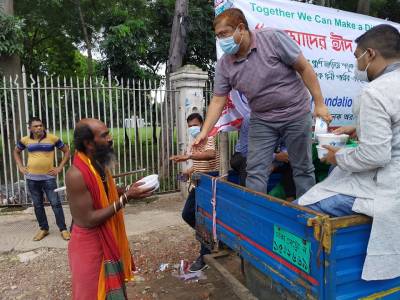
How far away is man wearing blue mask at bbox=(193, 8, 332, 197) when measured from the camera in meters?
2.46

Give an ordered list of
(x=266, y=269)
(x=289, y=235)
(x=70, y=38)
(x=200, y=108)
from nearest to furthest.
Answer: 1. (x=289, y=235)
2. (x=266, y=269)
3. (x=200, y=108)
4. (x=70, y=38)

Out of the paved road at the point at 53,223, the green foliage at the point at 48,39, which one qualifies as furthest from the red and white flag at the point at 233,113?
the green foliage at the point at 48,39

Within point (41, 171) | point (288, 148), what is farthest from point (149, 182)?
point (41, 171)

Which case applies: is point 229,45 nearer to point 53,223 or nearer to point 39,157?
point 39,157

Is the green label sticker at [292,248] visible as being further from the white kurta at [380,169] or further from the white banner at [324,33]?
the white banner at [324,33]

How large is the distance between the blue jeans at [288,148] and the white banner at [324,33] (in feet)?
4.25

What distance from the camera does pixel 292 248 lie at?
1.67 metres

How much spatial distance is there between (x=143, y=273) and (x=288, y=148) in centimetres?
226

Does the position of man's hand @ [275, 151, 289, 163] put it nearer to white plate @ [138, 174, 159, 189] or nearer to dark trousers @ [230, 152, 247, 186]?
dark trousers @ [230, 152, 247, 186]

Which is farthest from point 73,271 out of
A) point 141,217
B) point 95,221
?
point 141,217

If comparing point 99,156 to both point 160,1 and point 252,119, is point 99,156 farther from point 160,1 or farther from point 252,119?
point 160,1

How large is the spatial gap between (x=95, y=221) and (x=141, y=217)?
3.80 metres

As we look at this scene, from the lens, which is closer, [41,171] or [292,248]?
[292,248]

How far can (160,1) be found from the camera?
12.9 m
